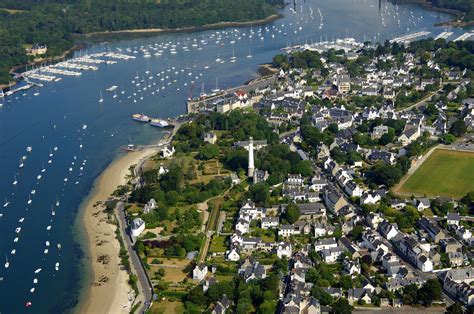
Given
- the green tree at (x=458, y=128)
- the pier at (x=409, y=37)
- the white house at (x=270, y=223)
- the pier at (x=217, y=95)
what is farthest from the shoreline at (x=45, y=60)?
the green tree at (x=458, y=128)

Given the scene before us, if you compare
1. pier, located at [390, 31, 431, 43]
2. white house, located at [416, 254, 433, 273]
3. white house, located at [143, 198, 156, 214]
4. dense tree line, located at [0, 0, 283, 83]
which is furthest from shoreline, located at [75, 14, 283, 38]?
white house, located at [416, 254, 433, 273]

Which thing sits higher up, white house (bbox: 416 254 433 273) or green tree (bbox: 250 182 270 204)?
green tree (bbox: 250 182 270 204)

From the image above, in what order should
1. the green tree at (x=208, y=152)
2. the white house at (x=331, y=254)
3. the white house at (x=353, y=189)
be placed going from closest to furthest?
the white house at (x=331, y=254)
the white house at (x=353, y=189)
the green tree at (x=208, y=152)

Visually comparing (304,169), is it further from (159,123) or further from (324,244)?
(159,123)

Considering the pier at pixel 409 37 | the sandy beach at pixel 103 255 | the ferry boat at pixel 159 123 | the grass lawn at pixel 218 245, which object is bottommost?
the sandy beach at pixel 103 255

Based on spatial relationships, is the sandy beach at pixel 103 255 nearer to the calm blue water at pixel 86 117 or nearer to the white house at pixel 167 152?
the calm blue water at pixel 86 117

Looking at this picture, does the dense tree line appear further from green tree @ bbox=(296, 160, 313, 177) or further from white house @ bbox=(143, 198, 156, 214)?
green tree @ bbox=(296, 160, 313, 177)
